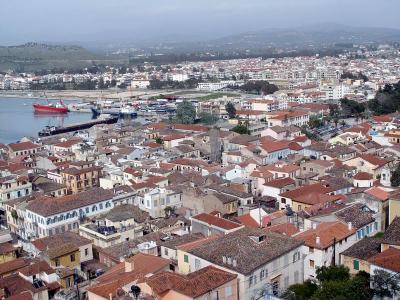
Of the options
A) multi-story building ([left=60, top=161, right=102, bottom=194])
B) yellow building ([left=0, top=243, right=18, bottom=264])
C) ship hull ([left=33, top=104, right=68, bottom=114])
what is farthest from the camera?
ship hull ([left=33, top=104, right=68, bottom=114])

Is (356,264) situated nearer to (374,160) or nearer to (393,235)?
(393,235)

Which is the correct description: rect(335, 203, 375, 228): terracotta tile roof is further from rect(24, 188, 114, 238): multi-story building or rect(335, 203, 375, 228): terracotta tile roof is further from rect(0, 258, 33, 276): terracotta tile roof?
rect(24, 188, 114, 238): multi-story building

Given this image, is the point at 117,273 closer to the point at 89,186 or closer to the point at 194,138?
the point at 89,186

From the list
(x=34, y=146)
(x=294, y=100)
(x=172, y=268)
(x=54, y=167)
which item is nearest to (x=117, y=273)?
(x=172, y=268)

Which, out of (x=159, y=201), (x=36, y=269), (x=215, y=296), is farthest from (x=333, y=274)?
(x=159, y=201)

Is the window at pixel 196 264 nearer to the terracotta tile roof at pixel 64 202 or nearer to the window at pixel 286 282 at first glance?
the window at pixel 286 282

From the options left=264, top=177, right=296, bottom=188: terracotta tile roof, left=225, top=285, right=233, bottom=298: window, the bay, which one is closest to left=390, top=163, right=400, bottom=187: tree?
left=264, top=177, right=296, bottom=188: terracotta tile roof
